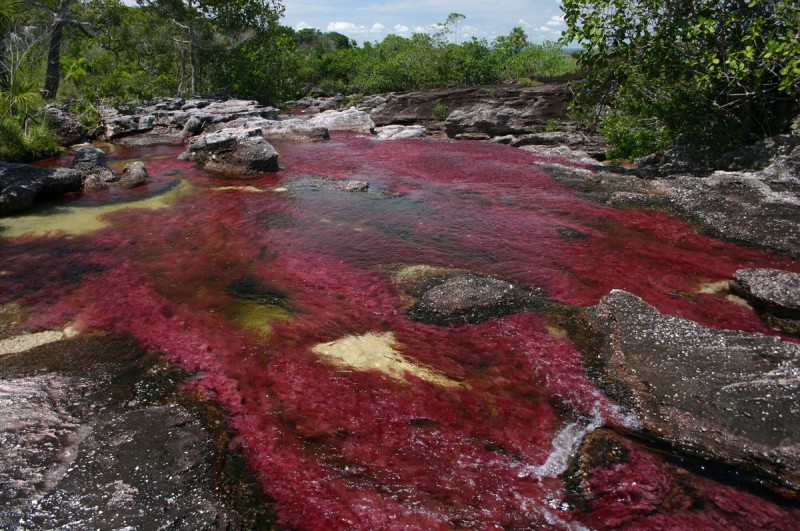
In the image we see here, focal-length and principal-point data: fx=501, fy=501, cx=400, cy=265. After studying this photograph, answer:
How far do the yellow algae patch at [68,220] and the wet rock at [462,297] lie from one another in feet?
24.3

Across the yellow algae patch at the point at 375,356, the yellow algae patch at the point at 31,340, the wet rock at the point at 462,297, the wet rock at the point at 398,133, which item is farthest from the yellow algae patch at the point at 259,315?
the wet rock at the point at 398,133

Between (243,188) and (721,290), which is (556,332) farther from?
(243,188)

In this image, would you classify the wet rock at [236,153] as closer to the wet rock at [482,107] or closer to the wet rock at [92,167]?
the wet rock at [92,167]

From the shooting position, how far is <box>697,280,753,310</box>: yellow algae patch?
25.0ft

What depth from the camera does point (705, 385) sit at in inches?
206

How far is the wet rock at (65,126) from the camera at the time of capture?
68.7ft

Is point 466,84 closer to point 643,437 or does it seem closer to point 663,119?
point 663,119

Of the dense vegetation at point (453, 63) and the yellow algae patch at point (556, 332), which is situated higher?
→ the dense vegetation at point (453, 63)

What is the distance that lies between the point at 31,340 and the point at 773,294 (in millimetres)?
10105

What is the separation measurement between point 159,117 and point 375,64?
25957 millimetres

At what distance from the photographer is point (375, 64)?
153ft

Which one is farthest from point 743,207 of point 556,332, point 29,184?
point 29,184

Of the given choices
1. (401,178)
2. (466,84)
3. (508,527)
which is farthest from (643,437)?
(466,84)

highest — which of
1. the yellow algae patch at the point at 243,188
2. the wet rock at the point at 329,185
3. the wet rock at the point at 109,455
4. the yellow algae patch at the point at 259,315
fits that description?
the wet rock at the point at 329,185
